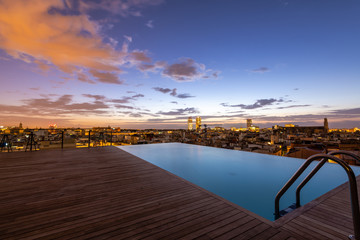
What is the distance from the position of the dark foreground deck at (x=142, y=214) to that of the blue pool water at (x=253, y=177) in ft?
3.48

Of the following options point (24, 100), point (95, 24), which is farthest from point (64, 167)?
point (24, 100)

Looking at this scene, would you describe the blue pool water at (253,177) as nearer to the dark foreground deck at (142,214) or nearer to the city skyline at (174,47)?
the dark foreground deck at (142,214)

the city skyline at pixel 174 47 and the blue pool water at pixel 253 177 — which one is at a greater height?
the city skyline at pixel 174 47

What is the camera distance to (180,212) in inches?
84.6

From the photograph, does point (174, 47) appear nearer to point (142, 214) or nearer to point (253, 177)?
point (253, 177)

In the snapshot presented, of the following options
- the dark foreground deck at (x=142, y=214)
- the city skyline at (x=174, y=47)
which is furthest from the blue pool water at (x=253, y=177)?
the city skyline at (x=174, y=47)

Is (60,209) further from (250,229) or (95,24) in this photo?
(95,24)

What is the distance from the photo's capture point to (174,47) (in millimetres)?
13266

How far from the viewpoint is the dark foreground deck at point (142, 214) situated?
5.68 feet

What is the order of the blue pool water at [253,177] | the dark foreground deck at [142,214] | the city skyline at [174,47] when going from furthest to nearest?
the city skyline at [174,47] < the blue pool water at [253,177] < the dark foreground deck at [142,214]

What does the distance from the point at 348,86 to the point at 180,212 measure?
2353 cm

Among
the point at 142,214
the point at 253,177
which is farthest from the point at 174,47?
the point at 142,214

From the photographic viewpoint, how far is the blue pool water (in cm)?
389

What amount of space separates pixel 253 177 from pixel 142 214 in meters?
4.29
